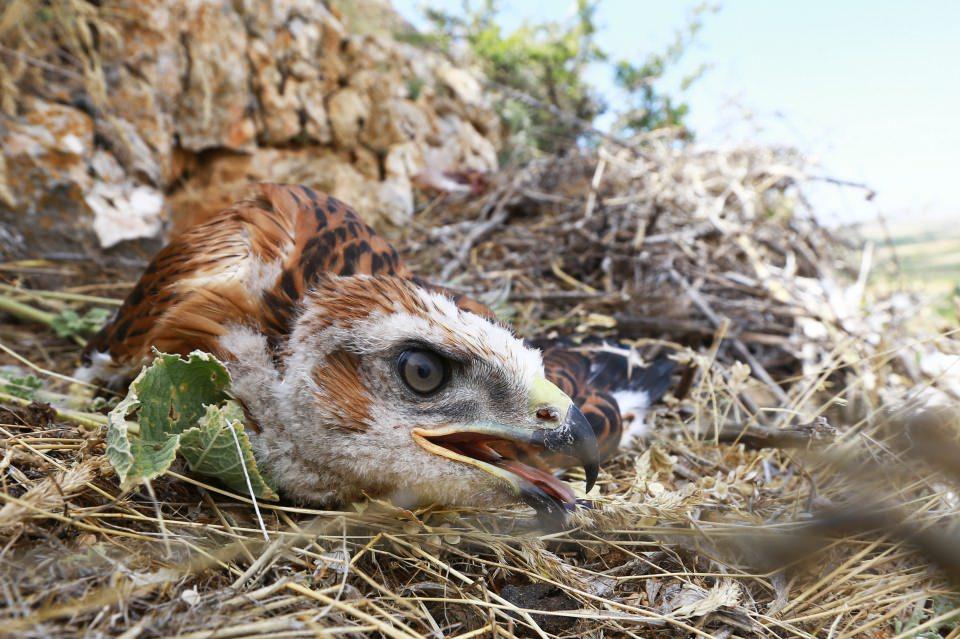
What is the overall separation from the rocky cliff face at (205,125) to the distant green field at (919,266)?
422 centimetres

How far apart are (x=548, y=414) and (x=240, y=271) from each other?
1.14 metres

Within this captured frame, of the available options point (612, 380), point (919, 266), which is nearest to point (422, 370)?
point (612, 380)

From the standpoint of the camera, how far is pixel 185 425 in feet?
5.90

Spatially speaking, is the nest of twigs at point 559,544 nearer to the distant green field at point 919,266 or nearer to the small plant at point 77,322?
the small plant at point 77,322

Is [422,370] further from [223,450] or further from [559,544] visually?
[559,544]

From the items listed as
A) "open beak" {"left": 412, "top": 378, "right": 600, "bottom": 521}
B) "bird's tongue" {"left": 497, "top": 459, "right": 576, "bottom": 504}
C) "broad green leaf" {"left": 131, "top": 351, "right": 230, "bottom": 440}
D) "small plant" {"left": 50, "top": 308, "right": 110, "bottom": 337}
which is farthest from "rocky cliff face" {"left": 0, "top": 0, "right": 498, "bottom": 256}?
"bird's tongue" {"left": 497, "top": 459, "right": 576, "bottom": 504}

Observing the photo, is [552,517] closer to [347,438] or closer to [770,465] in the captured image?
[347,438]

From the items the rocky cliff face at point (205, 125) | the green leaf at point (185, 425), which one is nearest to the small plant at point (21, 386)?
the green leaf at point (185, 425)

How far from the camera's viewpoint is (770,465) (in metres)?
2.60

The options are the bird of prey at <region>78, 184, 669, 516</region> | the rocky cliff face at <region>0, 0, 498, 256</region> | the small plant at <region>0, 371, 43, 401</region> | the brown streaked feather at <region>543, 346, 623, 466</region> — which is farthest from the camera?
the rocky cliff face at <region>0, 0, 498, 256</region>

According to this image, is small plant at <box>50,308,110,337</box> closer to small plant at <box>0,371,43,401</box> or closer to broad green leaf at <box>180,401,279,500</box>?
small plant at <box>0,371,43,401</box>

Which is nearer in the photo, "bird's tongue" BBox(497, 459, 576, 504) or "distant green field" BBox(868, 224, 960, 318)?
"bird's tongue" BBox(497, 459, 576, 504)

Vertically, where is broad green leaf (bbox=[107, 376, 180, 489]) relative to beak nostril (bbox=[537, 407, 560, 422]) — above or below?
below

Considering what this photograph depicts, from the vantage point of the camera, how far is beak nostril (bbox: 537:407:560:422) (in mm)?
1763
